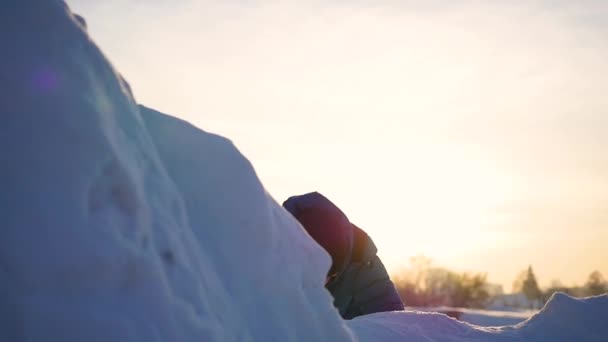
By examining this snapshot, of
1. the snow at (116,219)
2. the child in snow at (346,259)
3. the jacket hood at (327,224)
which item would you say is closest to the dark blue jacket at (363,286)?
the child in snow at (346,259)

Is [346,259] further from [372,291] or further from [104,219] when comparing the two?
[104,219]

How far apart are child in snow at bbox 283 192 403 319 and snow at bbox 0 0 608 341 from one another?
3219 millimetres

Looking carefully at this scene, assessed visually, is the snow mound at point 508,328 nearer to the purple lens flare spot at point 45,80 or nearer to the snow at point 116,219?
the snow at point 116,219

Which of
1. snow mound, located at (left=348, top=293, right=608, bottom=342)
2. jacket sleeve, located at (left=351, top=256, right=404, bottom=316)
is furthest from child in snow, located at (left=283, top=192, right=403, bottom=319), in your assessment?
snow mound, located at (left=348, top=293, right=608, bottom=342)

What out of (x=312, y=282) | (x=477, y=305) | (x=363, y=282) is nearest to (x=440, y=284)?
(x=477, y=305)

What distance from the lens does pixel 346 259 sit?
18.4 feet

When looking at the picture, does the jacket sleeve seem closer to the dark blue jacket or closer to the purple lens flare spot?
the dark blue jacket

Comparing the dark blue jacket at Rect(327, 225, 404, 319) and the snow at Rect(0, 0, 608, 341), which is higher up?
the snow at Rect(0, 0, 608, 341)

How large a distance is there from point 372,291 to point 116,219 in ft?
16.0

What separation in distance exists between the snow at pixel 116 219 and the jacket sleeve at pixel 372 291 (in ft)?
12.7

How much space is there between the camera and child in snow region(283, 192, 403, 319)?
5.45 meters

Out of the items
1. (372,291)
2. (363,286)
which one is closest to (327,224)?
(363,286)

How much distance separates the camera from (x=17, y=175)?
1.36m

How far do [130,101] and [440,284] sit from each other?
180ft
